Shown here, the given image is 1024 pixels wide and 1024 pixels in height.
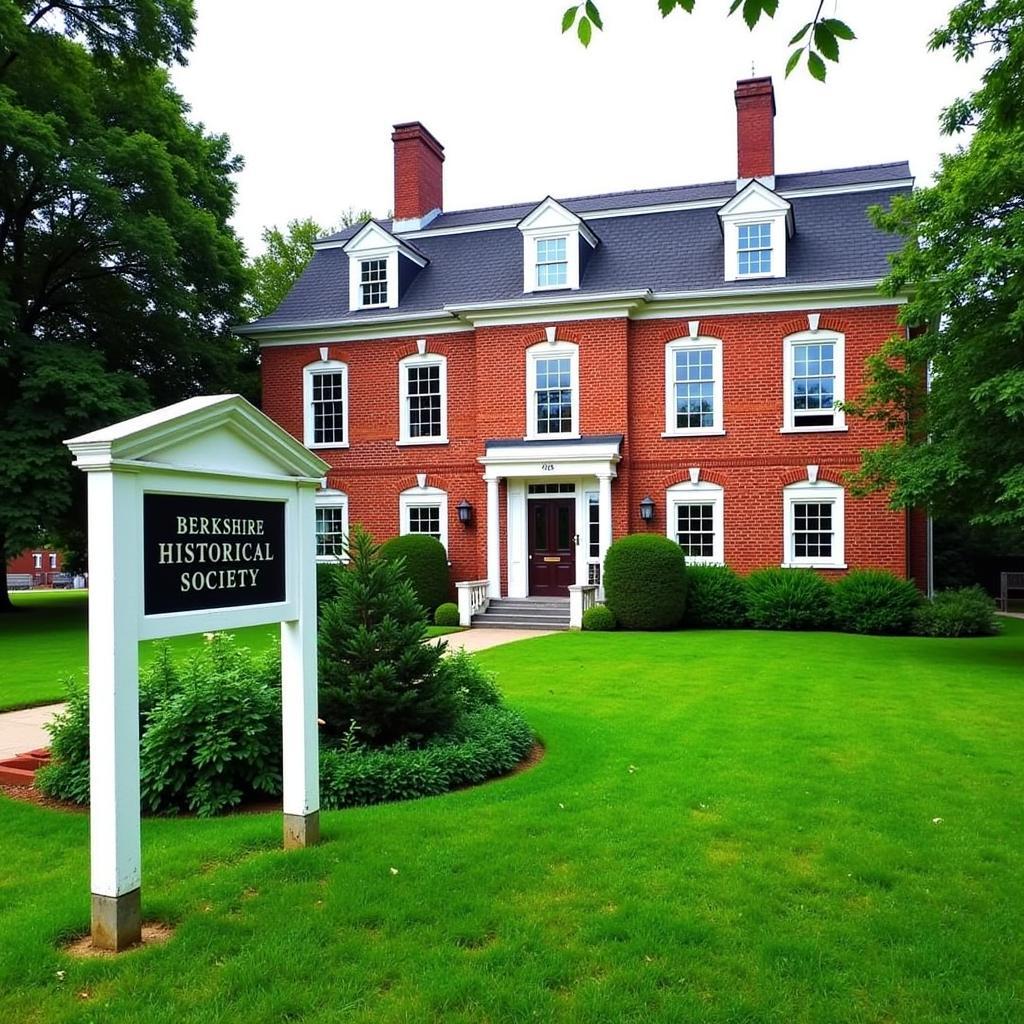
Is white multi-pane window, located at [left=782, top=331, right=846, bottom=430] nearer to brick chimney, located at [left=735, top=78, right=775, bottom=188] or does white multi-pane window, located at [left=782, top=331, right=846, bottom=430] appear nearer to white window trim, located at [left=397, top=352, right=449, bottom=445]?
brick chimney, located at [left=735, top=78, right=775, bottom=188]

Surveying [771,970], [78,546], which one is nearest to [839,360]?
[771,970]

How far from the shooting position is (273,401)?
23.2 meters

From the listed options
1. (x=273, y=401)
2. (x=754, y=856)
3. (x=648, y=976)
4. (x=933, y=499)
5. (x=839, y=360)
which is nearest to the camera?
(x=648, y=976)

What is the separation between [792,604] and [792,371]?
5.34 m

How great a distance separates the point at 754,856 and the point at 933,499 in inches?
395

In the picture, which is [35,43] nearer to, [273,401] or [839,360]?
[273,401]

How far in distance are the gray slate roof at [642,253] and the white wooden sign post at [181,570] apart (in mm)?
16414

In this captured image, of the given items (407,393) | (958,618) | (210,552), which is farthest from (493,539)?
(210,552)

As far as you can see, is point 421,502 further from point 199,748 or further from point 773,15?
point 773,15

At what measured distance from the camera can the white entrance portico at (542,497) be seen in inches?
776

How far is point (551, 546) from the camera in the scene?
20.7 metres

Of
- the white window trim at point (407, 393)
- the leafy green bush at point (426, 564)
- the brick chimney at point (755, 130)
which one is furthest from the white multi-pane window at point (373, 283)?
the brick chimney at point (755, 130)

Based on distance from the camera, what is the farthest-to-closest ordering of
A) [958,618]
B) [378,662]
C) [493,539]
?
[493,539], [958,618], [378,662]

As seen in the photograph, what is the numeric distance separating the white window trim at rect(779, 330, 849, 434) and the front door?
5.25m
